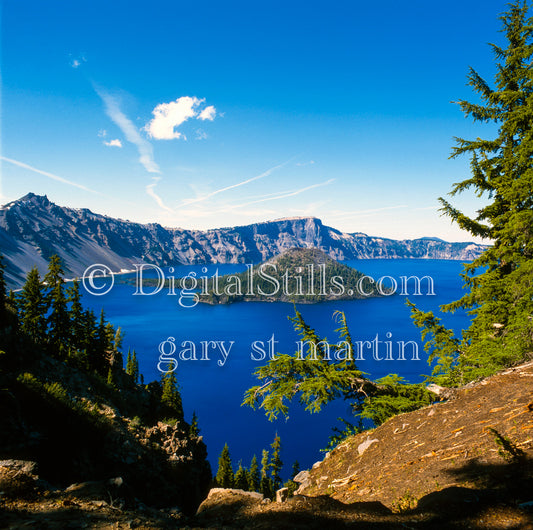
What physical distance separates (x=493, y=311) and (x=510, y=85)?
9.57 m

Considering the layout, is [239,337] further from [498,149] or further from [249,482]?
[498,149]

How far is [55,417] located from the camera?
477 inches

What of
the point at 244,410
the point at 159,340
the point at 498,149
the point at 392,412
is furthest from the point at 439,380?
the point at 159,340

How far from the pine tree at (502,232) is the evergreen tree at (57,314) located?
3432cm

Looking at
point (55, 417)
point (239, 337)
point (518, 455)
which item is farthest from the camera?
point (239, 337)

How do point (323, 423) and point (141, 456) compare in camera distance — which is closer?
point (141, 456)

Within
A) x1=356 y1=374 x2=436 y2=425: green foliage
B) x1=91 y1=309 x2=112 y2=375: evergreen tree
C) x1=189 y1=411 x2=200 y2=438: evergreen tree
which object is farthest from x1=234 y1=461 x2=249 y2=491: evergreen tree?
x1=356 y1=374 x2=436 y2=425: green foliage

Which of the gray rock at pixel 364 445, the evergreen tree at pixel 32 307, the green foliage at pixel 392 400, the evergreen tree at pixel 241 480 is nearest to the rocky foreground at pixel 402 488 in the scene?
the gray rock at pixel 364 445

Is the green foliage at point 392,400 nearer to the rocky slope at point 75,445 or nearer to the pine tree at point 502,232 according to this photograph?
the pine tree at point 502,232

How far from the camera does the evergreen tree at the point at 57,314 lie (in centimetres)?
3083

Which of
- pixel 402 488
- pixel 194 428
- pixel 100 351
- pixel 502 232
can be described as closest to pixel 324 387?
pixel 402 488

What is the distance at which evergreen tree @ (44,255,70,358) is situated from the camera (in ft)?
101

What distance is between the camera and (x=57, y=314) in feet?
105

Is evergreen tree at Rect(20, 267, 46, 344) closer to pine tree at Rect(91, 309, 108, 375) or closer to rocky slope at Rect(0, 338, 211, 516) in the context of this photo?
pine tree at Rect(91, 309, 108, 375)
